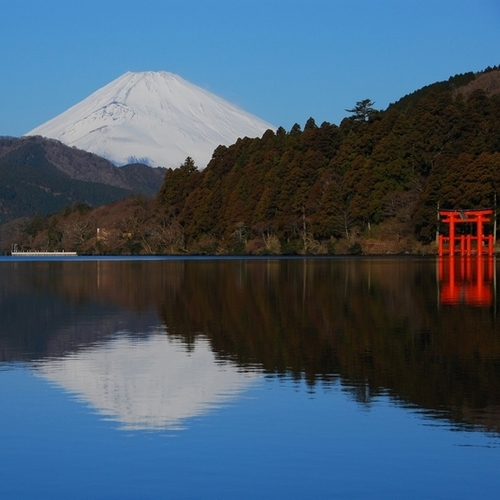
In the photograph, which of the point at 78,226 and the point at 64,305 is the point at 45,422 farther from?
the point at 78,226

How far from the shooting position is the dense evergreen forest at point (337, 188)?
219 feet

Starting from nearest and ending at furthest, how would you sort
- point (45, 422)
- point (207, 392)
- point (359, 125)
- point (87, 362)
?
point (45, 422) < point (207, 392) < point (87, 362) < point (359, 125)

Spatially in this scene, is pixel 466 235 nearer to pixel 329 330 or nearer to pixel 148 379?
pixel 329 330

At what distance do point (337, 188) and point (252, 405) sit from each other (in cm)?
6346

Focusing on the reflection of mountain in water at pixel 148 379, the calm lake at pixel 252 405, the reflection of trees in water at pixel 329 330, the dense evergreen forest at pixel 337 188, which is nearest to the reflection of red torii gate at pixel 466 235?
the dense evergreen forest at pixel 337 188

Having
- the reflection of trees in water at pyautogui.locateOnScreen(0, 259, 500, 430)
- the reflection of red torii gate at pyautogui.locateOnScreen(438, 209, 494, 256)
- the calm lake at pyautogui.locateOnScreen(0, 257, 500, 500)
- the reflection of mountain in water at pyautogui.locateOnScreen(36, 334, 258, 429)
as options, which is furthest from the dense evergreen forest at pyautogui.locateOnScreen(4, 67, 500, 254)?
the reflection of mountain in water at pyautogui.locateOnScreen(36, 334, 258, 429)

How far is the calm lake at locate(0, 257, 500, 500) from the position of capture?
6.99 metres

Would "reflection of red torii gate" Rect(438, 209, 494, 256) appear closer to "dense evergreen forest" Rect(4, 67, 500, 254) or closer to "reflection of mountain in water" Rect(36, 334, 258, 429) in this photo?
"dense evergreen forest" Rect(4, 67, 500, 254)

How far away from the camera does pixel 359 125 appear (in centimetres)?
8406

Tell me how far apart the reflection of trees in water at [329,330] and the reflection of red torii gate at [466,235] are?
31.7 m

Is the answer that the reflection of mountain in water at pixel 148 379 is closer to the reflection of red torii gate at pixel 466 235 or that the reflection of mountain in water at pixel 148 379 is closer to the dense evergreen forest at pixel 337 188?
the reflection of red torii gate at pixel 466 235

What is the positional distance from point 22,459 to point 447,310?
522 inches

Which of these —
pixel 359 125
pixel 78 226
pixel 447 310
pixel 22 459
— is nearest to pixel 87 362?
pixel 22 459

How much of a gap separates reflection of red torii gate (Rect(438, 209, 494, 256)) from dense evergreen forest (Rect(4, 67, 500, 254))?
64.9 inches
